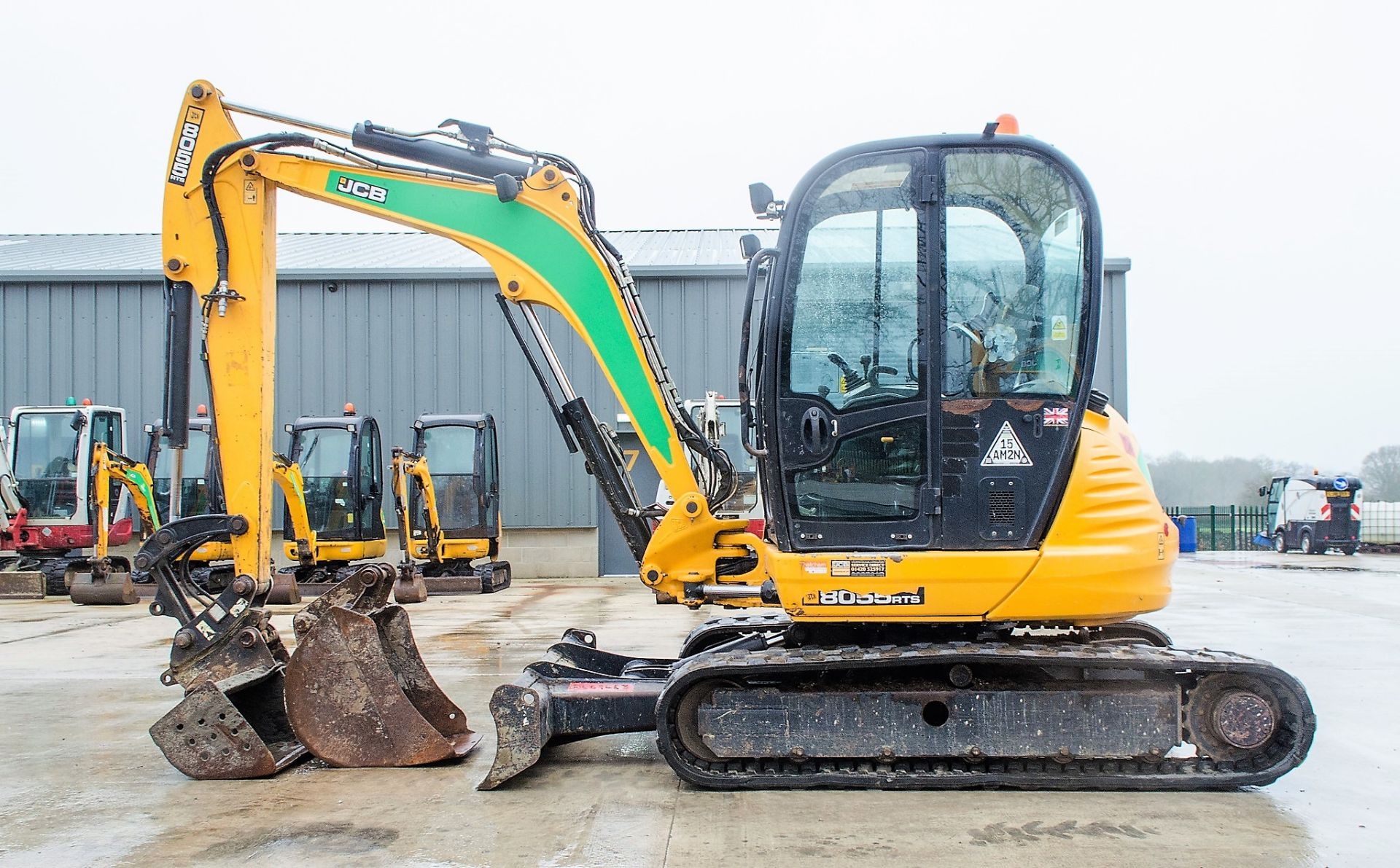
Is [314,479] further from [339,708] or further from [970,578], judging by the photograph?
[970,578]

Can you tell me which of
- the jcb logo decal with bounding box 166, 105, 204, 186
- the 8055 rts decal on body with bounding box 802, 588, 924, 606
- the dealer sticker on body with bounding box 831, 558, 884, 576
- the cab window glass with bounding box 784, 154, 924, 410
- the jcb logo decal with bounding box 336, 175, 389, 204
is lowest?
the 8055 rts decal on body with bounding box 802, 588, 924, 606

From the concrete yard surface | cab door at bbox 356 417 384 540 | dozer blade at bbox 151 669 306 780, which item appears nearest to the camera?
the concrete yard surface

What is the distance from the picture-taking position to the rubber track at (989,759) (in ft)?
14.8

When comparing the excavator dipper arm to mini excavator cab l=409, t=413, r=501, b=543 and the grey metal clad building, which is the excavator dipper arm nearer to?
mini excavator cab l=409, t=413, r=501, b=543

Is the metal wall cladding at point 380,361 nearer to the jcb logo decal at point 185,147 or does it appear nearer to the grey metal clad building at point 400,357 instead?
the grey metal clad building at point 400,357

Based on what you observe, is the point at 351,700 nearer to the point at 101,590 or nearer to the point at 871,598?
the point at 871,598

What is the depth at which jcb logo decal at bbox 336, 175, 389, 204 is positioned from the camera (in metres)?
5.50

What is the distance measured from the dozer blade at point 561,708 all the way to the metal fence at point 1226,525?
28.5 metres

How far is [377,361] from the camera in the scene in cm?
1917

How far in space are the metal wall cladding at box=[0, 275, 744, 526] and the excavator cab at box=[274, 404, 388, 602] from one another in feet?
8.44

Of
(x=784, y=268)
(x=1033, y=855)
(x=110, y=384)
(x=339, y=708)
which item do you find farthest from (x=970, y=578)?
(x=110, y=384)

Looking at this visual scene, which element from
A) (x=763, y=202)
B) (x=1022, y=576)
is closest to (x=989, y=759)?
(x=1022, y=576)

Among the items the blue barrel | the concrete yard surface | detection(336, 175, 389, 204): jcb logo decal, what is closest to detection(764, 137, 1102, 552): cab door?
the concrete yard surface

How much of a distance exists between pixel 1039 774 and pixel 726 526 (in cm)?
197
